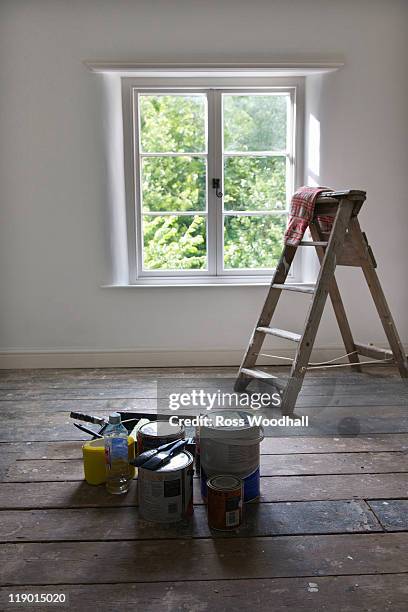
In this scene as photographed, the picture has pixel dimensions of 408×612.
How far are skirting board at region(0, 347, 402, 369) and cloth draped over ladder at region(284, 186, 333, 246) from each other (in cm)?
101

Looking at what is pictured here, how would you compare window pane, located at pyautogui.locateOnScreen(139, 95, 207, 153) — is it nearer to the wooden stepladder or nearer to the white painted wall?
the white painted wall

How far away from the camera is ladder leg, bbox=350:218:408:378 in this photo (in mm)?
2922

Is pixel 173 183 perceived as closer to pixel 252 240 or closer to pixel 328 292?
pixel 252 240

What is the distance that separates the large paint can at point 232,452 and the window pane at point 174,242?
6.95 feet

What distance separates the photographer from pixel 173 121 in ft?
12.3

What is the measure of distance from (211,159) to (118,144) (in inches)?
24.8

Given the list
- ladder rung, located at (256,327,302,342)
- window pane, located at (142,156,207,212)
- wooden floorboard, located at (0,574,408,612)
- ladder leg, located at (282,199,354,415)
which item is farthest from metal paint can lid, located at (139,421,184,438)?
window pane, located at (142,156,207,212)

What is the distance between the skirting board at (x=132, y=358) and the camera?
147 inches

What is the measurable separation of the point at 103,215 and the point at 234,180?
92 centimetres

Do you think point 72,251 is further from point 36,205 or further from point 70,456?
point 70,456

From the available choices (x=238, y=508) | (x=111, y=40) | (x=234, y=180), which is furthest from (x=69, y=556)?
(x=111, y=40)

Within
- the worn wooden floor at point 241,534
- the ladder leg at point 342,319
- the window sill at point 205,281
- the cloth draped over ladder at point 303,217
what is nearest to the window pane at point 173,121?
the window sill at point 205,281

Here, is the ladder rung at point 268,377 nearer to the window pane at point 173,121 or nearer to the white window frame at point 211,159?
the white window frame at point 211,159

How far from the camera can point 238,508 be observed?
1716 mm
